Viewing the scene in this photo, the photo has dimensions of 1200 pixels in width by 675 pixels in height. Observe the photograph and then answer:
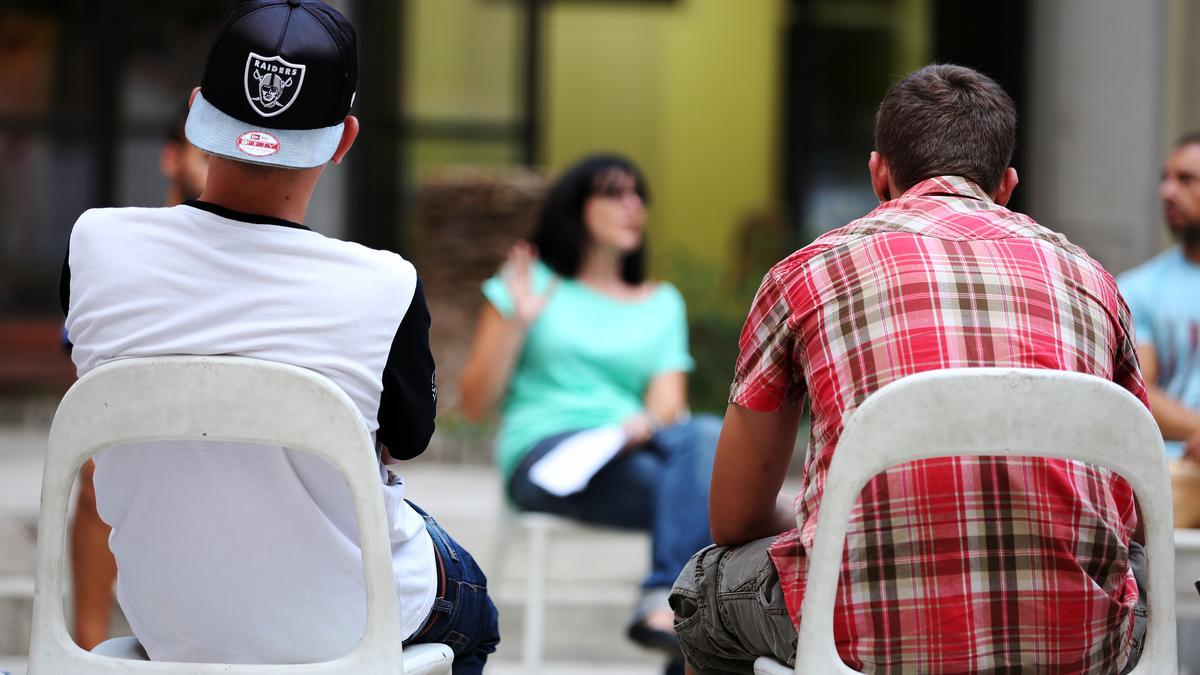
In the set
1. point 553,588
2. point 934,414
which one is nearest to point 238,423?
point 934,414

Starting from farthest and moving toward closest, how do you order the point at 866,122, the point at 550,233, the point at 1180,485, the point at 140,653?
the point at 866,122, the point at 550,233, the point at 1180,485, the point at 140,653

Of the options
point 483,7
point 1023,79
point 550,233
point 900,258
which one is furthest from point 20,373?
point 900,258

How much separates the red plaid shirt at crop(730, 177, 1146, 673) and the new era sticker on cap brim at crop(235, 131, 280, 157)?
0.65 metres

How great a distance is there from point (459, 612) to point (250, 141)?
0.72 meters

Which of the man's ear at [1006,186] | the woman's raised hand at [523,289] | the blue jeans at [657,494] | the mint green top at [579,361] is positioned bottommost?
the blue jeans at [657,494]

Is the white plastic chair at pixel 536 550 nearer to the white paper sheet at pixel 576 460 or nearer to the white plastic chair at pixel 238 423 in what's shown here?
the white paper sheet at pixel 576 460

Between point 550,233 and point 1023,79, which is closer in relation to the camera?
point 550,233

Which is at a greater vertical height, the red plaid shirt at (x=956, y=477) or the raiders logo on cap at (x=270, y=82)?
the raiders logo on cap at (x=270, y=82)

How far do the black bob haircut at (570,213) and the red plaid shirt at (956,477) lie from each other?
201cm

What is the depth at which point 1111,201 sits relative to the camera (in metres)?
6.06

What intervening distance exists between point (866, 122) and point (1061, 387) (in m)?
7.27

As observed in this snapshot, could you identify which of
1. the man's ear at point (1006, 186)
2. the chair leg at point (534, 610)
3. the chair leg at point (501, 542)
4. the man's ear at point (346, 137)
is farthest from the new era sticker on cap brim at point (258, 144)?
the chair leg at point (501, 542)

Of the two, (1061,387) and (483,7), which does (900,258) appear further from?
(483,7)

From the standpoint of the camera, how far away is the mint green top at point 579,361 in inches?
144
